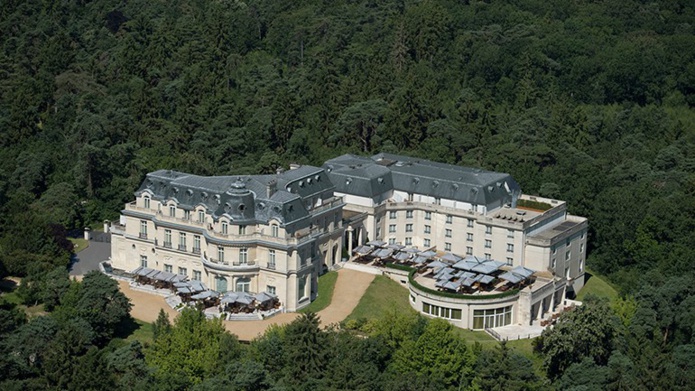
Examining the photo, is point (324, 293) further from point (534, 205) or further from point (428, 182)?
point (534, 205)

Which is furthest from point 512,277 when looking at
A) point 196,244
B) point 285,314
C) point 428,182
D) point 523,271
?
point 196,244

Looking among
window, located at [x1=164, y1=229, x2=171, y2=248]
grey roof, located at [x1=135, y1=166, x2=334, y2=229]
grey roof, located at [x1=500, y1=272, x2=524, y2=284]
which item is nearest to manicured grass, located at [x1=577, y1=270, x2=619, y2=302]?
grey roof, located at [x1=500, y1=272, x2=524, y2=284]

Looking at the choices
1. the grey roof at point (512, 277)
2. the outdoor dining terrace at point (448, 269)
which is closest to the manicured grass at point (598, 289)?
the outdoor dining terrace at point (448, 269)

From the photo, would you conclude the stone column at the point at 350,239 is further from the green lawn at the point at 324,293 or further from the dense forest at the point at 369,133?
the dense forest at the point at 369,133

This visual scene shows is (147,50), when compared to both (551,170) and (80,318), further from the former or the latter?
(80,318)

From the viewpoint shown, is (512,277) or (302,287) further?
(512,277)
